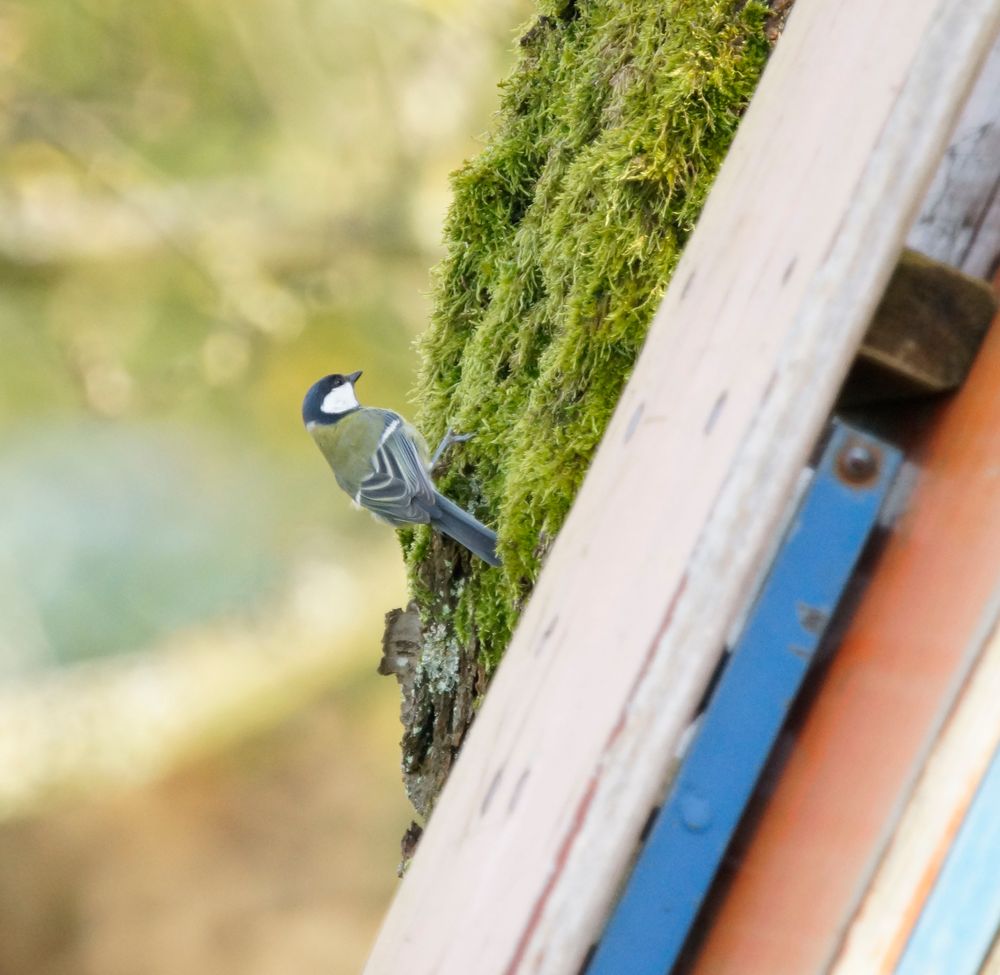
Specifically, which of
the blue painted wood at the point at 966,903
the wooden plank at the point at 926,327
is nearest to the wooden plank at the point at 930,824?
the blue painted wood at the point at 966,903

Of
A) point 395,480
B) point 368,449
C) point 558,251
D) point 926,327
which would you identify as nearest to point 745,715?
point 926,327

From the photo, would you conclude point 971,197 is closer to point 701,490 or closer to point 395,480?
point 701,490

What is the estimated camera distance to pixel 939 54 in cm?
35

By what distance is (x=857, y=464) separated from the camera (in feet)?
1.36

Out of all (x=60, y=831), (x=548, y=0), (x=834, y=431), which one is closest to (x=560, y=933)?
(x=834, y=431)

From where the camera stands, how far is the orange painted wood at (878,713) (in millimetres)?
346

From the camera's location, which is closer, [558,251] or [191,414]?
[558,251]

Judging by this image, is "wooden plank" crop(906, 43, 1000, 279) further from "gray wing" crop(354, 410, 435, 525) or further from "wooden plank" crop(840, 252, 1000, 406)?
"gray wing" crop(354, 410, 435, 525)

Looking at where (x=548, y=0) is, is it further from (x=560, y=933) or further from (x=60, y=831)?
(x=60, y=831)

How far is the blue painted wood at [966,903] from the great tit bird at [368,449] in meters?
1.23

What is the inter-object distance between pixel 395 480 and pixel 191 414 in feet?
1.91

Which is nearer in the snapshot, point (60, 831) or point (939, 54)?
point (939, 54)

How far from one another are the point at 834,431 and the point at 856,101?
4.8 inches

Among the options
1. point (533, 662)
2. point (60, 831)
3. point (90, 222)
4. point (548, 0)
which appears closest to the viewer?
point (533, 662)
